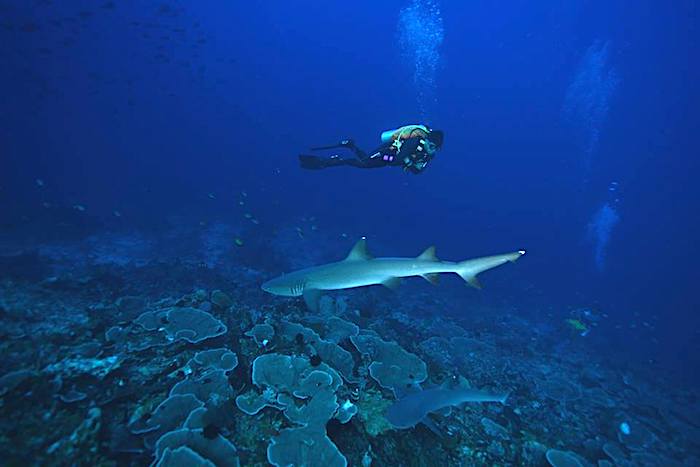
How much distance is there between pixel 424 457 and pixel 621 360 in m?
21.7

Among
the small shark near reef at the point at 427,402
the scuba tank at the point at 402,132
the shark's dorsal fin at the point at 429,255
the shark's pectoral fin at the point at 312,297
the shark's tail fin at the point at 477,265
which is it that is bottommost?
the small shark near reef at the point at 427,402

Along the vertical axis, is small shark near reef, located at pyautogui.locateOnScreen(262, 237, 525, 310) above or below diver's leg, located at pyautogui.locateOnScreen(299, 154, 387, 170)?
below

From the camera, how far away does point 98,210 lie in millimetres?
31188

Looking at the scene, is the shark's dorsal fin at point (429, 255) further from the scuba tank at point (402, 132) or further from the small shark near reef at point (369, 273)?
the scuba tank at point (402, 132)

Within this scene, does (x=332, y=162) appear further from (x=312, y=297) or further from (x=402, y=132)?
Result: (x=312, y=297)

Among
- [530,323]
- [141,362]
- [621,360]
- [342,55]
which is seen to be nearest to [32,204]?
[141,362]

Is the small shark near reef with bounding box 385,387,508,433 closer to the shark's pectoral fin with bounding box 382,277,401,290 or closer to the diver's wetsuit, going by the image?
the shark's pectoral fin with bounding box 382,277,401,290

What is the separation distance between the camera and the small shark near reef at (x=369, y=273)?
548 centimetres

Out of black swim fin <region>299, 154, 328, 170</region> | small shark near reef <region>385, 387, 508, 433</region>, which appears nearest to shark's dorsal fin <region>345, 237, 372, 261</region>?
small shark near reef <region>385, 387, 508, 433</region>

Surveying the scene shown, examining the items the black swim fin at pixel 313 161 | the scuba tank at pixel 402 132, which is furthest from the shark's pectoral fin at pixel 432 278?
the black swim fin at pixel 313 161

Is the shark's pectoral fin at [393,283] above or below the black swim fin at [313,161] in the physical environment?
below

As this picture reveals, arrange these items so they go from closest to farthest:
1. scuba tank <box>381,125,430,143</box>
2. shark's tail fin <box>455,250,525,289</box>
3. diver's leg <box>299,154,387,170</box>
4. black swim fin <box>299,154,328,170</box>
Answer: shark's tail fin <box>455,250,525,289</box>, scuba tank <box>381,125,430,143</box>, diver's leg <box>299,154,387,170</box>, black swim fin <box>299,154,328,170</box>

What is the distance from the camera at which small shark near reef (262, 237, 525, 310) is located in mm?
5484

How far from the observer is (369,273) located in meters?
5.70
